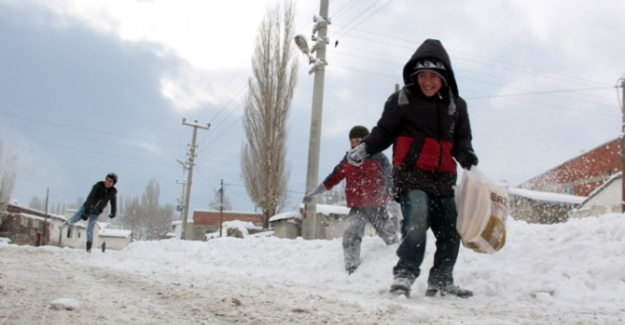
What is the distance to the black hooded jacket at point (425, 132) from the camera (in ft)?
12.1

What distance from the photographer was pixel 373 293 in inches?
148

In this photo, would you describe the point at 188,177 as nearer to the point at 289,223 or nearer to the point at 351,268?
the point at 289,223

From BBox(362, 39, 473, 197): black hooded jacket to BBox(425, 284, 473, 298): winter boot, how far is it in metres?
0.67

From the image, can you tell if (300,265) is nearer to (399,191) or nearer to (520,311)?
(399,191)

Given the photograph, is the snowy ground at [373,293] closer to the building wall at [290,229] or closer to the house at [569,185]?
the house at [569,185]

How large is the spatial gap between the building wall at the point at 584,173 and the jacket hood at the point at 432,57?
29.8 meters

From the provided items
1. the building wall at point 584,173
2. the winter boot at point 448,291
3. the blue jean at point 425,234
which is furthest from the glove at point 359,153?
the building wall at point 584,173

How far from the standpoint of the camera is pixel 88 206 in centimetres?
989

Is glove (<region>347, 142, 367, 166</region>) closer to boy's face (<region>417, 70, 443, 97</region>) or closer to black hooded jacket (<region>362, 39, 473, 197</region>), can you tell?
black hooded jacket (<region>362, 39, 473, 197</region>)

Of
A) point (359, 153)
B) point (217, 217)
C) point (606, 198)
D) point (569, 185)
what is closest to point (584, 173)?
point (569, 185)

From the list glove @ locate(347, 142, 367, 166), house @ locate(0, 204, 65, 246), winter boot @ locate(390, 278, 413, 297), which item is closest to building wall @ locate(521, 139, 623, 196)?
glove @ locate(347, 142, 367, 166)

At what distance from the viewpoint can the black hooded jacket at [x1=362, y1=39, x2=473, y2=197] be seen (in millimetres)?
3680

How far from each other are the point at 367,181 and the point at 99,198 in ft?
21.7

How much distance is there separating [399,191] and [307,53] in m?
10.6
